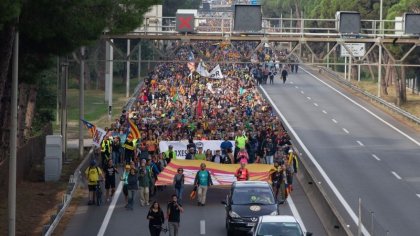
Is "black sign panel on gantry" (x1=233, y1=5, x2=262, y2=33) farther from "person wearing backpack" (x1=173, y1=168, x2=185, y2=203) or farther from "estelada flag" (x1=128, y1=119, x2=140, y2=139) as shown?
"person wearing backpack" (x1=173, y1=168, x2=185, y2=203)

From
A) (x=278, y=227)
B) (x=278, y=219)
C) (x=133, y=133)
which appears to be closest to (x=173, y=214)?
(x=278, y=219)

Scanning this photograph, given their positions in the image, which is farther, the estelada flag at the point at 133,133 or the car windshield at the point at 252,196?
the estelada flag at the point at 133,133

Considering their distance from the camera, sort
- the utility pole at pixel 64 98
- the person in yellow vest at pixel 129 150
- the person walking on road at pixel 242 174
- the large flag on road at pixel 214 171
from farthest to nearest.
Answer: the utility pole at pixel 64 98 → the person in yellow vest at pixel 129 150 → the large flag on road at pixel 214 171 → the person walking on road at pixel 242 174

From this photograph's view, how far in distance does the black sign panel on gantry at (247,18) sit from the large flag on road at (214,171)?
13759 mm

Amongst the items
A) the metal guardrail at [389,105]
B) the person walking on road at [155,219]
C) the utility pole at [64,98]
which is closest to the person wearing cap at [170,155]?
the utility pole at [64,98]

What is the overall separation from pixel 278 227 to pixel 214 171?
10.6 m

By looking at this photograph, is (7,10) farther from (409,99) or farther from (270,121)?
(409,99)

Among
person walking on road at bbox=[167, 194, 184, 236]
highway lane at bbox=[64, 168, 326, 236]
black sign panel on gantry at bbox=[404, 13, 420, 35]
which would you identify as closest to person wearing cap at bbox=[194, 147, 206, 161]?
highway lane at bbox=[64, 168, 326, 236]

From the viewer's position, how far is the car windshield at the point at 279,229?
22728 mm

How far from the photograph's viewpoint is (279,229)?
900 inches

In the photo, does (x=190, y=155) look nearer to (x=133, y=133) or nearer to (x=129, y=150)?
(x=129, y=150)

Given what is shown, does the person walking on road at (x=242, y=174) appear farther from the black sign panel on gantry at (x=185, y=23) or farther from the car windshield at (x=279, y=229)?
the black sign panel on gantry at (x=185, y=23)

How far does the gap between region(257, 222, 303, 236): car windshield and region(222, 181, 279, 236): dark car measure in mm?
3123

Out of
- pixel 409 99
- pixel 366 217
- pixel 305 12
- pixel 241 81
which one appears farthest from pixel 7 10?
pixel 305 12
